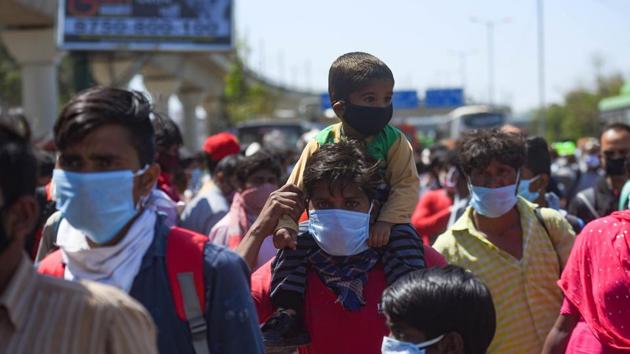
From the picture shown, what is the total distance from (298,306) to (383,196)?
0.53 m

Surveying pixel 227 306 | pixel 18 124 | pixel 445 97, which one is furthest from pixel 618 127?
pixel 445 97

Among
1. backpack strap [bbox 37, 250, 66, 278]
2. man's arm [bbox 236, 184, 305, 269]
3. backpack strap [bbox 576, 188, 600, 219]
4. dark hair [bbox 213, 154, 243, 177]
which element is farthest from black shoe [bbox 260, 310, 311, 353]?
dark hair [bbox 213, 154, 243, 177]

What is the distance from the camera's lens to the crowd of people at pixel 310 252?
7.64ft

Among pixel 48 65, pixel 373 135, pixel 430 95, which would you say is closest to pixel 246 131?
pixel 48 65

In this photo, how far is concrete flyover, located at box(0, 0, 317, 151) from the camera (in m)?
23.0

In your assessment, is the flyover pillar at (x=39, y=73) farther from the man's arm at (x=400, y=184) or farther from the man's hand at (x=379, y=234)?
the man's hand at (x=379, y=234)

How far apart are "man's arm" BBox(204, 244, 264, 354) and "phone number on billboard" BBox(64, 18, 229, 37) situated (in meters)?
24.6

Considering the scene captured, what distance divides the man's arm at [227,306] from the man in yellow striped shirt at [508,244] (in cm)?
201

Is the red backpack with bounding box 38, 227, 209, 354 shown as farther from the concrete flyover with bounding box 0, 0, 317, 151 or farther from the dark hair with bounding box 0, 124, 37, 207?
the concrete flyover with bounding box 0, 0, 317, 151

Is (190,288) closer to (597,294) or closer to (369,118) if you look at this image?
(369,118)

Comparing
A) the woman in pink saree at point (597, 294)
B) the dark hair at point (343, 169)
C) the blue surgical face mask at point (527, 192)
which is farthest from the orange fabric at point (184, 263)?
the blue surgical face mask at point (527, 192)

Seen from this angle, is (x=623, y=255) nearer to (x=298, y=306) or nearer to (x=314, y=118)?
(x=298, y=306)

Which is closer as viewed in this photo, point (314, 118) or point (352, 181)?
point (352, 181)

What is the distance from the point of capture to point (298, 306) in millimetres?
3947
